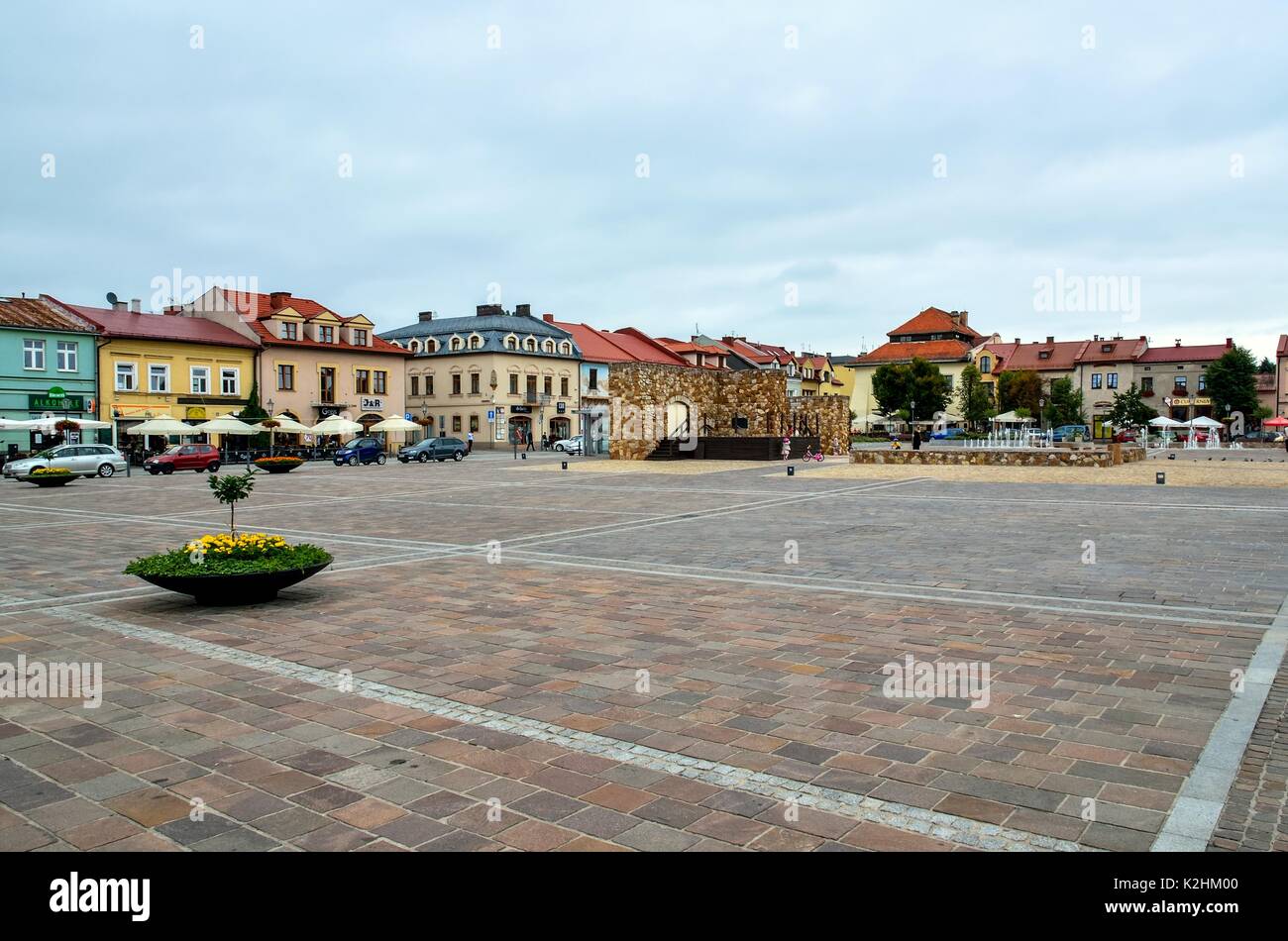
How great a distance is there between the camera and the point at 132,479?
31.1 m

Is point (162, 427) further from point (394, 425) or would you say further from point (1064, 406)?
point (1064, 406)

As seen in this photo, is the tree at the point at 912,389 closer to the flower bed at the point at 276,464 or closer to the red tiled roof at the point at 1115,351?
the red tiled roof at the point at 1115,351

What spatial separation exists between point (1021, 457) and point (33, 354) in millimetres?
45557

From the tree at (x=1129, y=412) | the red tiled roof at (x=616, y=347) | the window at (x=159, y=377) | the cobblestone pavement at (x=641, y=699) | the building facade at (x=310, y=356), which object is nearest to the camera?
the cobblestone pavement at (x=641, y=699)

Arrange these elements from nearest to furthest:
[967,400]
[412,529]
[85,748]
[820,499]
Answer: [85,748] < [412,529] < [820,499] < [967,400]

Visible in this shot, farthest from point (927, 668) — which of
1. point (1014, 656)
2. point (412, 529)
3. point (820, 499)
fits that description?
point (820, 499)

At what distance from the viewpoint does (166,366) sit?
4944cm

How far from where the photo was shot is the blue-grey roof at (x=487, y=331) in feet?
214

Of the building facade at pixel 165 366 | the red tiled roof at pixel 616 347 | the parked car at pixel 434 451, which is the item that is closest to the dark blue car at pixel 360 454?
the parked car at pixel 434 451

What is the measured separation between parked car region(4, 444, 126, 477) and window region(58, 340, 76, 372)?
555 inches

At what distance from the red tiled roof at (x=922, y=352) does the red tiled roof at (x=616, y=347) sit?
1026 inches

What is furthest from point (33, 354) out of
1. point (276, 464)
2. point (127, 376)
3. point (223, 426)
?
point (276, 464)
